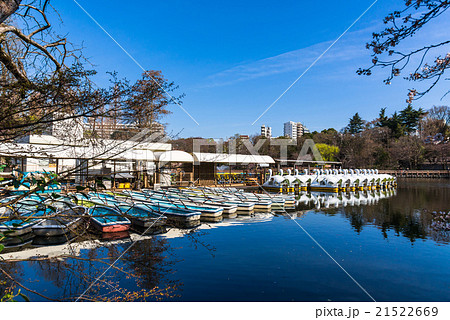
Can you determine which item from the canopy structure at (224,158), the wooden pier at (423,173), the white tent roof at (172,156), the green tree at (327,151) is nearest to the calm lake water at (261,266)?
the white tent roof at (172,156)

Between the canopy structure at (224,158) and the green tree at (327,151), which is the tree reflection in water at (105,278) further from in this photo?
the green tree at (327,151)

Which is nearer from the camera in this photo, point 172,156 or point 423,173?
point 172,156

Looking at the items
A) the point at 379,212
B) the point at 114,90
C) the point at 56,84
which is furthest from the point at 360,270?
the point at 379,212

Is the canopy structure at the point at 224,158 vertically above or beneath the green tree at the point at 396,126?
beneath

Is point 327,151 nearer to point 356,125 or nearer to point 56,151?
point 356,125

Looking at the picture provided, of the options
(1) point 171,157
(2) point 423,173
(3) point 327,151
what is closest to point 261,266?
(1) point 171,157

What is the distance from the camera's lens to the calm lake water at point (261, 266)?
19.9 feet

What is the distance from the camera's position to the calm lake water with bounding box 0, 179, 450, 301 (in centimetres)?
606

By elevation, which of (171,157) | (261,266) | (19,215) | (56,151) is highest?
(171,157)

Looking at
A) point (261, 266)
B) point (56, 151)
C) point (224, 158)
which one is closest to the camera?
point (56, 151)

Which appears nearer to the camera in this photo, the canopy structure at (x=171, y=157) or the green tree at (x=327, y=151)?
the canopy structure at (x=171, y=157)

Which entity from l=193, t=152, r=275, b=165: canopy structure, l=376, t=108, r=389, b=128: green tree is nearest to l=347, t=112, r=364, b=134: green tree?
l=376, t=108, r=389, b=128: green tree

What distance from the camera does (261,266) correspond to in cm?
763

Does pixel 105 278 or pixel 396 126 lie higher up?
pixel 396 126
